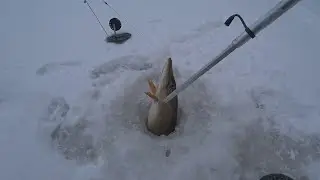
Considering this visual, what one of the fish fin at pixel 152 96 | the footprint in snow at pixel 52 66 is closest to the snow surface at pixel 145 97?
the footprint in snow at pixel 52 66

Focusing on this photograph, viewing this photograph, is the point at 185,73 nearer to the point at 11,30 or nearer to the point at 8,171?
the point at 8,171

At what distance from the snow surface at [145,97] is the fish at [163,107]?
7cm

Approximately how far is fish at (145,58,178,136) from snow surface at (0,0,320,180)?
7 cm

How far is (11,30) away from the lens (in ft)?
10.1

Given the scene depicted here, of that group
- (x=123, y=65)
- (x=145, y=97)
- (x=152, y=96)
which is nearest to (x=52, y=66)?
(x=123, y=65)

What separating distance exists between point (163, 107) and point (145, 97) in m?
0.36

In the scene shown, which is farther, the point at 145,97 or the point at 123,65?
the point at 123,65

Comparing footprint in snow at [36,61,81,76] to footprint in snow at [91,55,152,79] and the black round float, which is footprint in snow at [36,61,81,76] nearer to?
footprint in snow at [91,55,152,79]

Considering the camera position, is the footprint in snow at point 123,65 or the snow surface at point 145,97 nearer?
the snow surface at point 145,97

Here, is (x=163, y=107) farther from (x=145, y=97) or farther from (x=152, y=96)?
(x=145, y=97)

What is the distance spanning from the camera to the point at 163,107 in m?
2.22

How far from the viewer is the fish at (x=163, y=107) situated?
2211mm

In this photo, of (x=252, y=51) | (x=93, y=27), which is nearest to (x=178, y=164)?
(x=252, y=51)

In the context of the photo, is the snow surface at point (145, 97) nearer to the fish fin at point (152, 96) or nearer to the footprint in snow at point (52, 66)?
the footprint in snow at point (52, 66)
